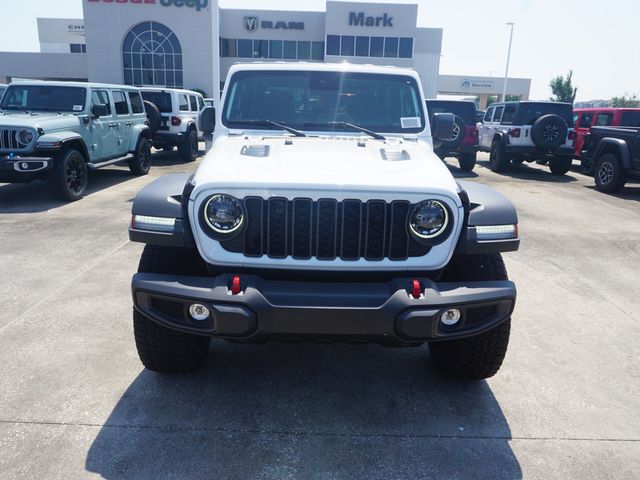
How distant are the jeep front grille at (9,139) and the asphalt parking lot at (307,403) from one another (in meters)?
3.50

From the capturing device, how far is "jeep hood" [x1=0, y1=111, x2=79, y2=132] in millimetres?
7656

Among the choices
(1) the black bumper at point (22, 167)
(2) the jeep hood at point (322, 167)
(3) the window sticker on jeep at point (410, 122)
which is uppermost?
(3) the window sticker on jeep at point (410, 122)

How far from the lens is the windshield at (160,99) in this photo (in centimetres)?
1389

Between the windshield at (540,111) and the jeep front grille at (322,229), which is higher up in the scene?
the windshield at (540,111)

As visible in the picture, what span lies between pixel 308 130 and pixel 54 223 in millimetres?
4833

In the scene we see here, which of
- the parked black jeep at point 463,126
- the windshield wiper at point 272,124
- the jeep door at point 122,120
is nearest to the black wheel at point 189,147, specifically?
the jeep door at point 122,120

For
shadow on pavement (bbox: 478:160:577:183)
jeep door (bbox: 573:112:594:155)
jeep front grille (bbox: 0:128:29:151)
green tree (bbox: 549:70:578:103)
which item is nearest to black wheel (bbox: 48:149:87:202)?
jeep front grille (bbox: 0:128:29:151)

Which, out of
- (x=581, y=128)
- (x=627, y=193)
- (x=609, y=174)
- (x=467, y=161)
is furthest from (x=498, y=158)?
(x=627, y=193)

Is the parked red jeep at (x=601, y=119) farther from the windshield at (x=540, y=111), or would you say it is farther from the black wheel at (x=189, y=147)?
the black wheel at (x=189, y=147)

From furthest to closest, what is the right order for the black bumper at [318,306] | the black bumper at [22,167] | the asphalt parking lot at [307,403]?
the black bumper at [22,167] → the asphalt parking lot at [307,403] → the black bumper at [318,306]

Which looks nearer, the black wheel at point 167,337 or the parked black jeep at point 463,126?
the black wheel at point 167,337

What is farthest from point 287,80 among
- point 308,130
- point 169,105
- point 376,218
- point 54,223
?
point 169,105

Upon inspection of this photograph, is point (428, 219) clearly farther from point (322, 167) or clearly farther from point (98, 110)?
point (98, 110)

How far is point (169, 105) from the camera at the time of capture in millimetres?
13930
